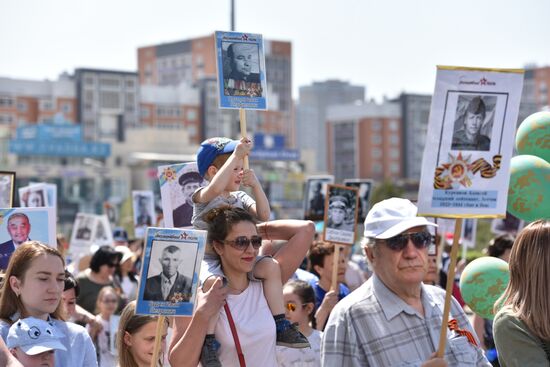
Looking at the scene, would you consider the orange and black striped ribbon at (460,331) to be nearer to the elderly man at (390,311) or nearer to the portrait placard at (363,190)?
the elderly man at (390,311)

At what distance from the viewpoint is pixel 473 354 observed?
14.5 ft

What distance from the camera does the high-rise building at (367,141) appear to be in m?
138

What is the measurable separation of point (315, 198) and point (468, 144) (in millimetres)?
6339

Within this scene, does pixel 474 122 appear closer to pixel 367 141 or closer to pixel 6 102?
pixel 6 102

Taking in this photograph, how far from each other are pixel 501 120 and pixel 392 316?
841 mm

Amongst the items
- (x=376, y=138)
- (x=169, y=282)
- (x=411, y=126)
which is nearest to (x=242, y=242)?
(x=169, y=282)

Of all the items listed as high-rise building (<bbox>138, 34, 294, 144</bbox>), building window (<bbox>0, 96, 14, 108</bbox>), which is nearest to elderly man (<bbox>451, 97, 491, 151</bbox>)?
high-rise building (<bbox>138, 34, 294, 144</bbox>)

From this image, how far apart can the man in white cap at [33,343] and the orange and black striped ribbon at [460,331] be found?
152 centimetres

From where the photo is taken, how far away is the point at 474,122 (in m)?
4.29

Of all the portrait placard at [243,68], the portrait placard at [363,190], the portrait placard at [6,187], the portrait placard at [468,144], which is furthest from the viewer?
Result: the portrait placard at [363,190]

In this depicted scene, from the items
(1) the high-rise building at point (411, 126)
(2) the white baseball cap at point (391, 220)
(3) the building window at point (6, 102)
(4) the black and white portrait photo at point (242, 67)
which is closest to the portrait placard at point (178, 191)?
(4) the black and white portrait photo at point (242, 67)

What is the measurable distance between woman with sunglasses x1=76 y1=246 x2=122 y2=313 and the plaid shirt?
5.64m

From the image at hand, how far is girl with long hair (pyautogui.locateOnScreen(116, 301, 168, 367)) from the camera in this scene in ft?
17.9

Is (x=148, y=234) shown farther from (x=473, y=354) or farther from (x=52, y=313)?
(x=473, y=354)
